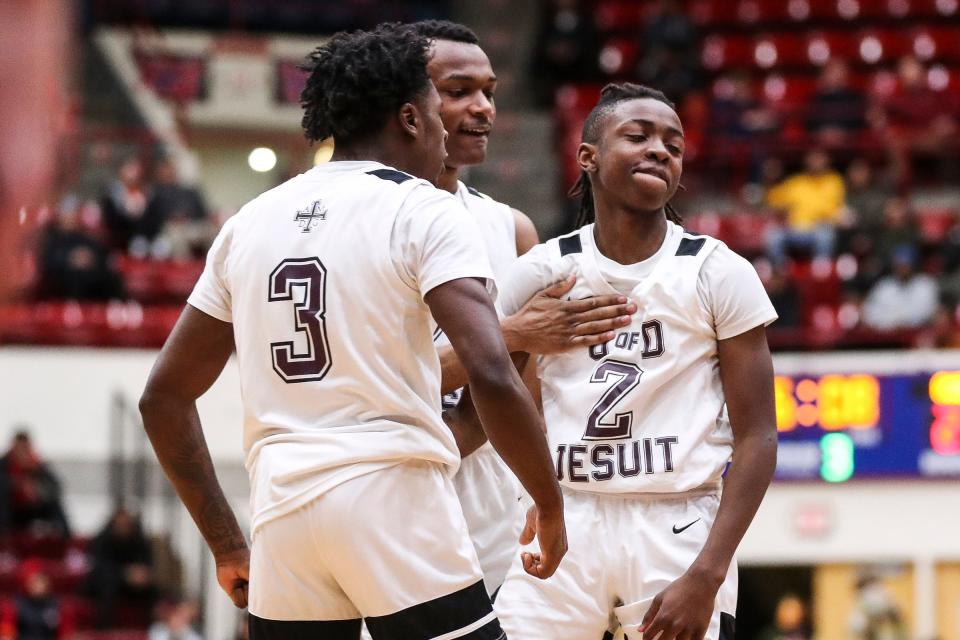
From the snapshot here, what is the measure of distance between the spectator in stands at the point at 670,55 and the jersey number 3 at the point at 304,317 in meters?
13.3

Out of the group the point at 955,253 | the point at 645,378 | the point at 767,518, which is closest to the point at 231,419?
the point at 767,518

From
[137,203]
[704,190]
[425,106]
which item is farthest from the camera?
[704,190]

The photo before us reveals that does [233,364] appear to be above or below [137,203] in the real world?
below

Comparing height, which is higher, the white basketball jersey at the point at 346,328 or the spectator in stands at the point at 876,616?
the white basketball jersey at the point at 346,328

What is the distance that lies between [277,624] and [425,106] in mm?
1018

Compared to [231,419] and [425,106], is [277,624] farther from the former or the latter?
[231,419]

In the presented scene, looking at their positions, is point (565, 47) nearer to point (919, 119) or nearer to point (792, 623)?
point (919, 119)

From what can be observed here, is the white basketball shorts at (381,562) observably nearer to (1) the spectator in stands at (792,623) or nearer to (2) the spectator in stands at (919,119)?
(1) the spectator in stands at (792,623)

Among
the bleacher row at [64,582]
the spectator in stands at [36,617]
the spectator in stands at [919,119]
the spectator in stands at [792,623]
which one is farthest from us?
the spectator in stands at [919,119]

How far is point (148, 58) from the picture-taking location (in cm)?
1742

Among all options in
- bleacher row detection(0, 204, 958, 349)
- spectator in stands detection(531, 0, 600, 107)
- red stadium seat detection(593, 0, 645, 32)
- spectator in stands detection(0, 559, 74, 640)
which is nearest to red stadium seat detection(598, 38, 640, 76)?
spectator in stands detection(531, 0, 600, 107)

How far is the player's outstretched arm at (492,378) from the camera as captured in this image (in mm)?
2566

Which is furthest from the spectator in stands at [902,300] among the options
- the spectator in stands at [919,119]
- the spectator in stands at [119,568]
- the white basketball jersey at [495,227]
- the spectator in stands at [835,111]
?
the white basketball jersey at [495,227]

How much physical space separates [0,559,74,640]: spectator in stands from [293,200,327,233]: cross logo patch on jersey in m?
8.65
